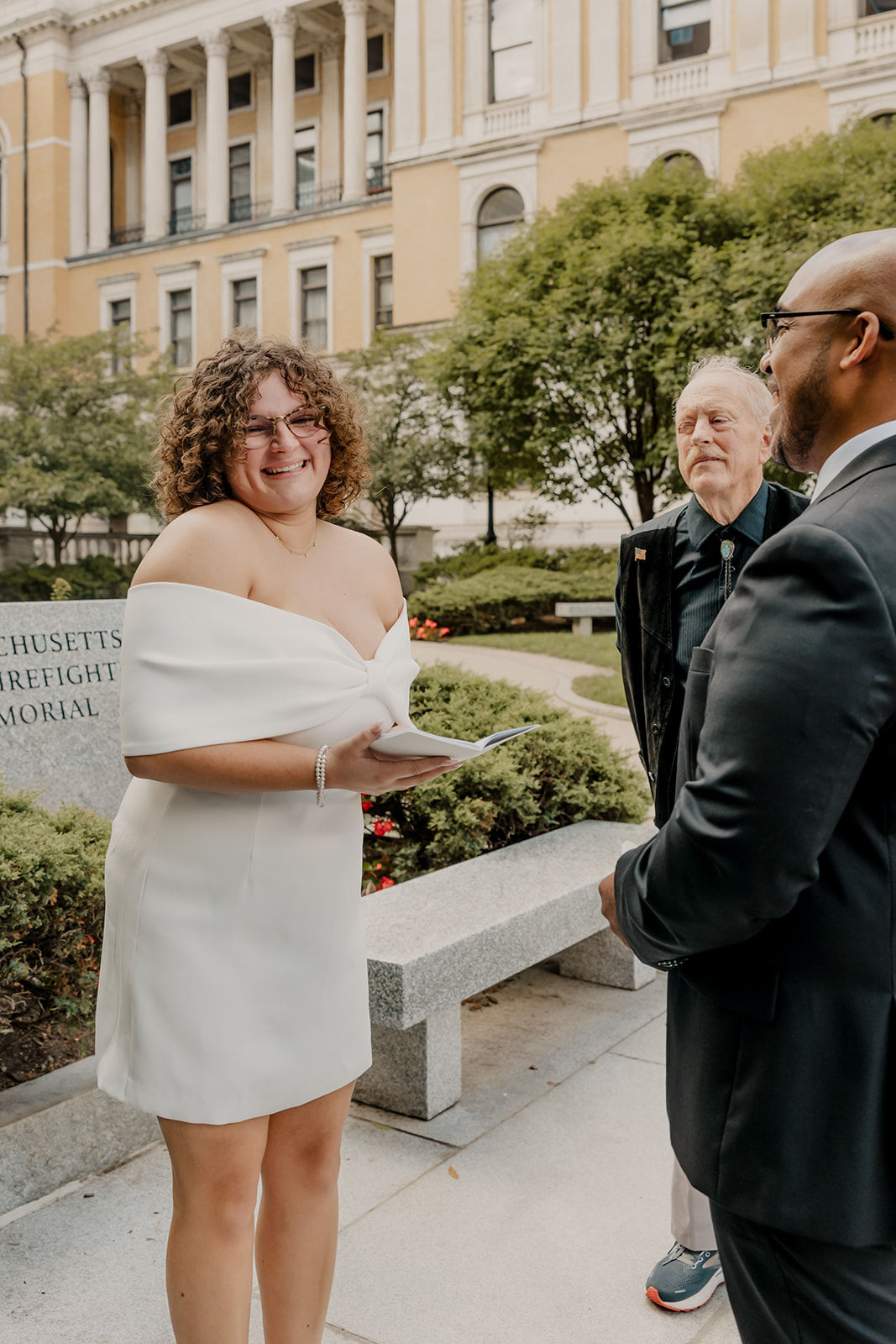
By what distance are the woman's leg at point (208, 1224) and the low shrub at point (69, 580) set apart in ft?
76.9

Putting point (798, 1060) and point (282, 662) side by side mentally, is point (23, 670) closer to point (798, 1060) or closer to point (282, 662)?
point (282, 662)

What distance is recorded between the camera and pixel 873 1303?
1479 mm

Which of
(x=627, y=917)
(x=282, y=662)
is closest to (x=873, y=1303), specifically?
(x=627, y=917)

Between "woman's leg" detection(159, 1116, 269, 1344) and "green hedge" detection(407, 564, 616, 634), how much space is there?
18539 mm

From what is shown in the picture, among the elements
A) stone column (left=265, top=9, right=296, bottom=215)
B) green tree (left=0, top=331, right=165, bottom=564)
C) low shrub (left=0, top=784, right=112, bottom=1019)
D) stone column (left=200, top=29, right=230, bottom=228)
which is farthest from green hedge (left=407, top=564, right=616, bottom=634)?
stone column (left=200, top=29, right=230, bottom=228)

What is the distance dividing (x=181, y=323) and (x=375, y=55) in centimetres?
1255

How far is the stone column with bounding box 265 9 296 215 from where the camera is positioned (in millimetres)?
39438

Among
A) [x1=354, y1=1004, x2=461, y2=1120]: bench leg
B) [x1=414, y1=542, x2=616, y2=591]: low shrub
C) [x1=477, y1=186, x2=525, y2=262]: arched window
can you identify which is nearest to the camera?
[x1=354, y1=1004, x2=461, y2=1120]: bench leg

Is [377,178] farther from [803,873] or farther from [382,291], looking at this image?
[803,873]

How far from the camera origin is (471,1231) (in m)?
3.11

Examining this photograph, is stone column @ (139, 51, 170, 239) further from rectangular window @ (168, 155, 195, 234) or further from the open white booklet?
the open white booklet

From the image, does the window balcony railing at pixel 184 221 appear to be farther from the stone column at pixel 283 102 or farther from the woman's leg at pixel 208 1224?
the woman's leg at pixel 208 1224

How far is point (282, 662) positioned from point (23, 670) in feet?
15.1

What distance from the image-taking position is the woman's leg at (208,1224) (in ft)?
6.70
